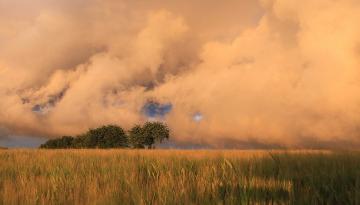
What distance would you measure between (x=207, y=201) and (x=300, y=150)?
16.9 ft

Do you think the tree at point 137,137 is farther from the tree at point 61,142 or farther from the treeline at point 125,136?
the tree at point 61,142

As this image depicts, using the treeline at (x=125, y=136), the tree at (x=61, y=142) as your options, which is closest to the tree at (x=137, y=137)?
the treeline at (x=125, y=136)

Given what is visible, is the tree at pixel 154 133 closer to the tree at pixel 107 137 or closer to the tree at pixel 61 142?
the tree at pixel 107 137

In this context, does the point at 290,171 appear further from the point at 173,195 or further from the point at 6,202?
the point at 6,202

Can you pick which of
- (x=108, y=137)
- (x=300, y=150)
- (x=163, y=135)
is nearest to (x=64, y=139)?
(x=108, y=137)

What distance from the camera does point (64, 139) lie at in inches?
3396

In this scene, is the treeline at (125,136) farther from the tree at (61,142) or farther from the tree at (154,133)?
the tree at (61,142)

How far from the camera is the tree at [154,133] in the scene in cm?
6088

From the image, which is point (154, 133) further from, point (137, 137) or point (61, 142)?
point (61, 142)

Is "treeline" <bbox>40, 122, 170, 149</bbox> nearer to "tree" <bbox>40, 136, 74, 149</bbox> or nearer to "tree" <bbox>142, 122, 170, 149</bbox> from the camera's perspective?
"tree" <bbox>142, 122, 170, 149</bbox>

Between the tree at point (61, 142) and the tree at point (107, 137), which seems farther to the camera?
the tree at point (61, 142)

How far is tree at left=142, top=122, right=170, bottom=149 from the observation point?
6088 centimetres

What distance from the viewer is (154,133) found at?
61.0 m

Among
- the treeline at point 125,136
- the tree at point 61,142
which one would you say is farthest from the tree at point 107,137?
the tree at point 61,142
